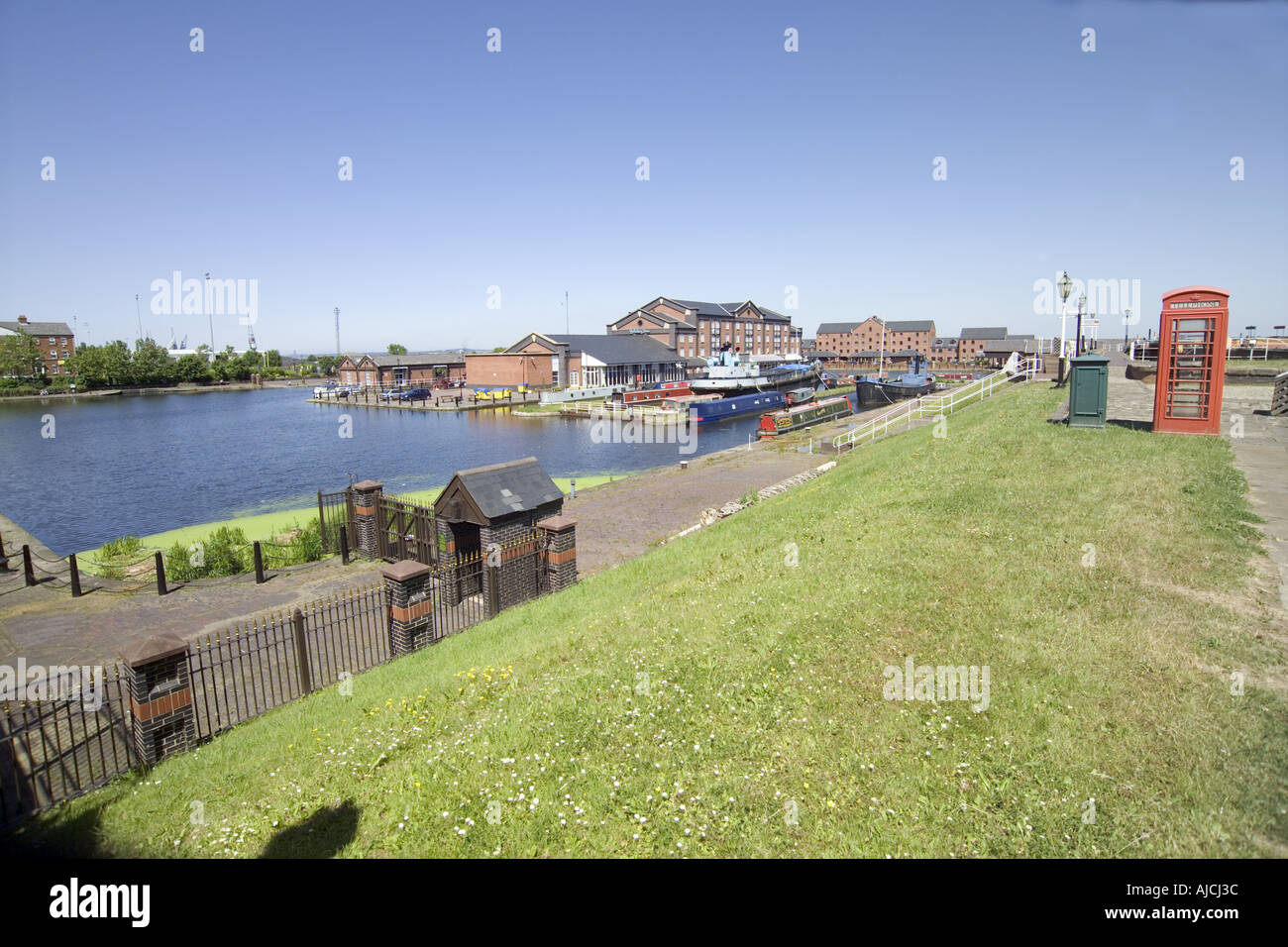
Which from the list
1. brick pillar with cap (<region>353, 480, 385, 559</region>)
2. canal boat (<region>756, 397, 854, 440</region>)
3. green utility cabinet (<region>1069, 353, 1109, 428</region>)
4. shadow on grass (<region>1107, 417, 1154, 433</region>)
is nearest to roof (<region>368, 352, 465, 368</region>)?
canal boat (<region>756, 397, 854, 440</region>)

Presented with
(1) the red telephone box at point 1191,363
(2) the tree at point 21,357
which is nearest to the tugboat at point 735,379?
(1) the red telephone box at point 1191,363

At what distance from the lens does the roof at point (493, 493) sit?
13.0 meters

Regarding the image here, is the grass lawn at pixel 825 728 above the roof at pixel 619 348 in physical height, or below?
below

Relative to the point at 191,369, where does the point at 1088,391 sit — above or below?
below

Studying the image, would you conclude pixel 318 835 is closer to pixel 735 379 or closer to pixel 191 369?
pixel 735 379

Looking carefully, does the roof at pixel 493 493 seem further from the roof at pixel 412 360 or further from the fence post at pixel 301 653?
the roof at pixel 412 360

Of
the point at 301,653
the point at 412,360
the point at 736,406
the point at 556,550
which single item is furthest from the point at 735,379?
the point at 301,653

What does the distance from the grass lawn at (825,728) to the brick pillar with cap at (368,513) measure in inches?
262

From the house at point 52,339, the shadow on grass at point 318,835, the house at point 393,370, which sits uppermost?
the house at point 52,339

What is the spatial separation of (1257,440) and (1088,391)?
11.1ft

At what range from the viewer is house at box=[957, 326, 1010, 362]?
409 feet

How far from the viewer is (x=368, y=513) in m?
16.2

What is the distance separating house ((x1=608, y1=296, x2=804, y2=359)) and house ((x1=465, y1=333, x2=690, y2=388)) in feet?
28.6
